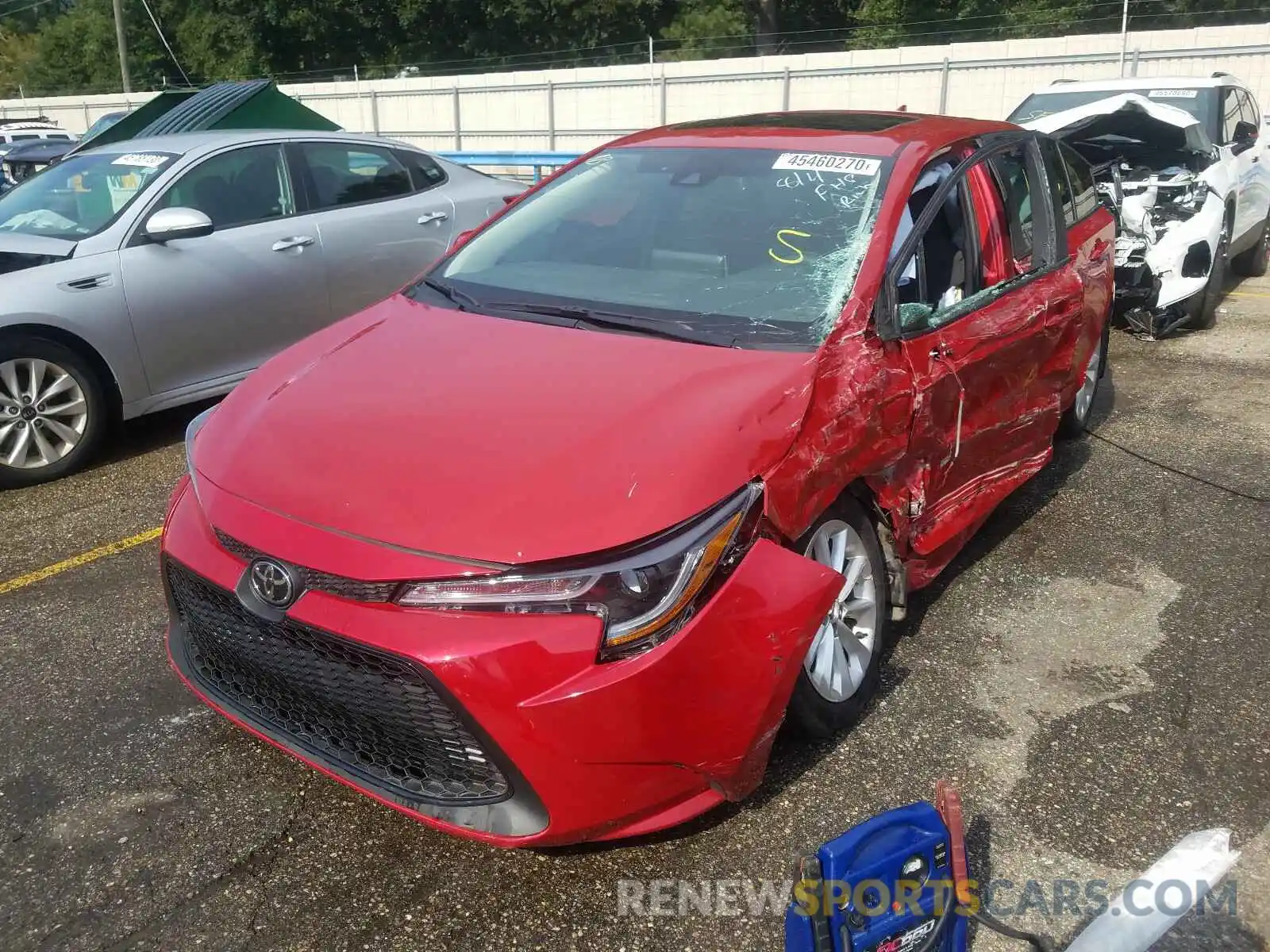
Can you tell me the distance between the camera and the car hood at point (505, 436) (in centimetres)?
218

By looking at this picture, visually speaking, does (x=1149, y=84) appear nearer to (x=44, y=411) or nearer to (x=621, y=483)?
(x=621, y=483)

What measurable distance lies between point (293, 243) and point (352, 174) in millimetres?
744

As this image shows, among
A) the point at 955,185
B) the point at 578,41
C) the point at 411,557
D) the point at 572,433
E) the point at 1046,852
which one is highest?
the point at 578,41

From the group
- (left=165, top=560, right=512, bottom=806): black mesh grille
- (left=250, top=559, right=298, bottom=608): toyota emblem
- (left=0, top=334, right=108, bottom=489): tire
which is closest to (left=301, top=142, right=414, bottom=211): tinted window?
(left=0, top=334, right=108, bottom=489): tire

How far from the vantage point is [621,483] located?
223 cm

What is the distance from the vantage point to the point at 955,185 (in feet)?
11.5

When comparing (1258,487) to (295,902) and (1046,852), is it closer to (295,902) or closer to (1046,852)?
(1046,852)

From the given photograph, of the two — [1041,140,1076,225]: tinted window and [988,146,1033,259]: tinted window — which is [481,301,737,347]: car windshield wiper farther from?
[1041,140,1076,225]: tinted window

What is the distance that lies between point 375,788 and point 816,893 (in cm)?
103

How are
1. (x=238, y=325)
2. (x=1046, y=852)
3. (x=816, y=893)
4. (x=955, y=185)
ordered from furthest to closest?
(x=238, y=325) → (x=955, y=185) → (x=1046, y=852) → (x=816, y=893)

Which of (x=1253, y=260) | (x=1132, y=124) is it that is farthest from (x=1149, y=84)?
(x=1253, y=260)

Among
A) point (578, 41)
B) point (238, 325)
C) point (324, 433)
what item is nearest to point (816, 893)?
Result: point (324, 433)

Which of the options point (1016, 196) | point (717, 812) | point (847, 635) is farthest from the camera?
→ point (1016, 196)

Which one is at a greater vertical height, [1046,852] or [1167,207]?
[1167,207]
